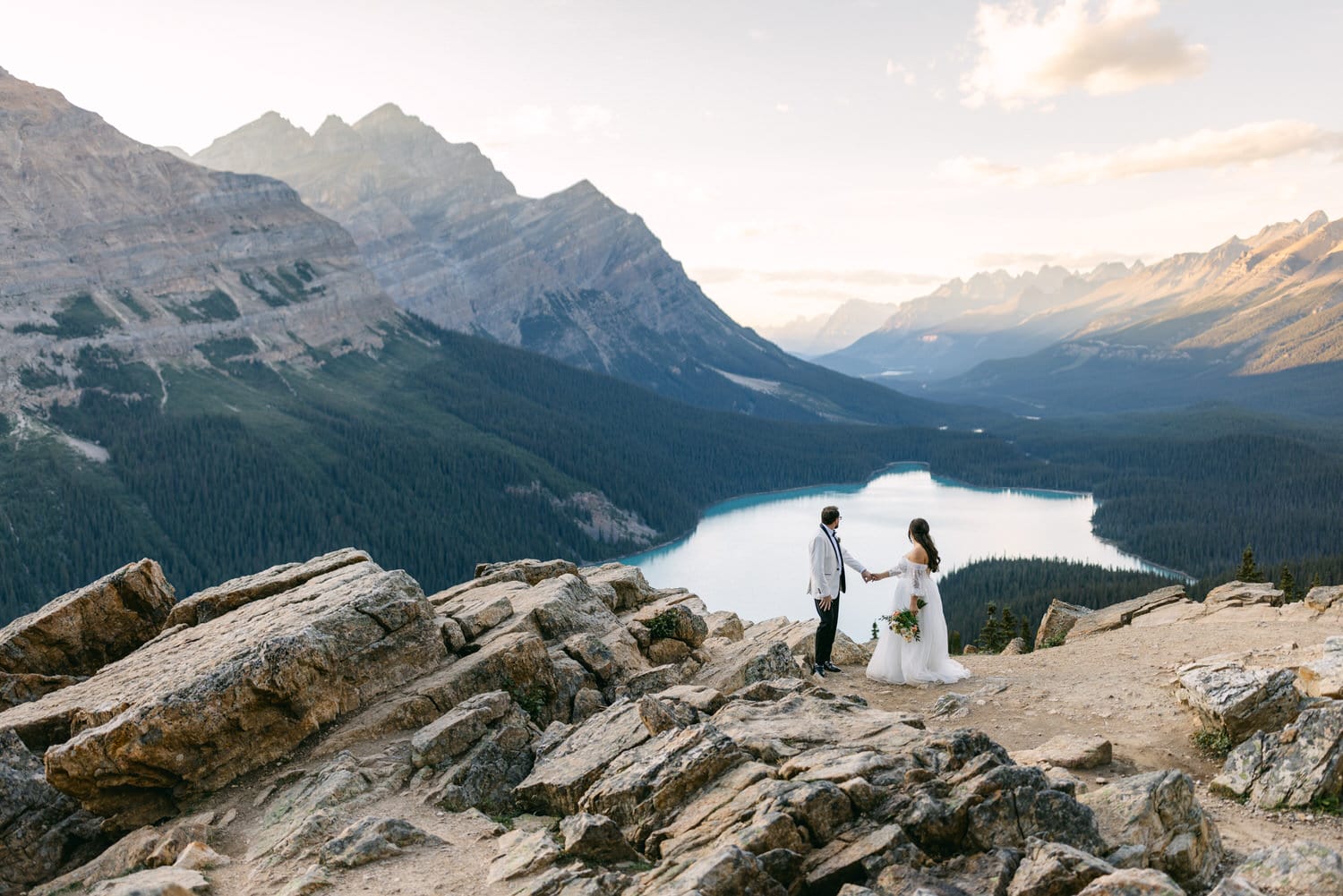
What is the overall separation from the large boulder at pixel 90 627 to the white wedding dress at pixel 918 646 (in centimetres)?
2127

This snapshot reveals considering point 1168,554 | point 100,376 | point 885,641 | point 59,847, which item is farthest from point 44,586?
point 1168,554

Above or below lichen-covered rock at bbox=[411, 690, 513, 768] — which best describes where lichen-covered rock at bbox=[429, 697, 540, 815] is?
below

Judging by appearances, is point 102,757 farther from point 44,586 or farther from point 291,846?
point 44,586

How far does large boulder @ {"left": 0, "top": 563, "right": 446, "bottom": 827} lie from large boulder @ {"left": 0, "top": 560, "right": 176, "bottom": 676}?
9.34ft

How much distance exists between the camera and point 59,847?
1784cm

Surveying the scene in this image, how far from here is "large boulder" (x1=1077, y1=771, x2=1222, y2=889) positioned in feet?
38.8

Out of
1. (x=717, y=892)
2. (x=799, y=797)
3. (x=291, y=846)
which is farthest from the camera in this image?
(x=291, y=846)

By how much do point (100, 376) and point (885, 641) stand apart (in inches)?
8581

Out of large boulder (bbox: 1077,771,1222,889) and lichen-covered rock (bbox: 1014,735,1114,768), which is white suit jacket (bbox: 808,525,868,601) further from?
large boulder (bbox: 1077,771,1222,889)

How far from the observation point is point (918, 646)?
22.0 m

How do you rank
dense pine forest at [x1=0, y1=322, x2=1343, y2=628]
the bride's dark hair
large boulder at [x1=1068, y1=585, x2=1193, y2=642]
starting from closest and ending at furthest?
1. the bride's dark hair
2. large boulder at [x1=1068, y1=585, x2=1193, y2=642]
3. dense pine forest at [x1=0, y1=322, x2=1343, y2=628]

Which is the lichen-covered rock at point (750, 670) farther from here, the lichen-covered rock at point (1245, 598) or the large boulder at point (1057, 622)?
the lichen-covered rock at point (1245, 598)

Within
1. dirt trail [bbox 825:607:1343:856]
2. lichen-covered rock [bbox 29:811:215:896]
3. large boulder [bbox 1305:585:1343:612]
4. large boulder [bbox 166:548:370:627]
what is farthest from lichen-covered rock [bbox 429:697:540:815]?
large boulder [bbox 1305:585:1343:612]

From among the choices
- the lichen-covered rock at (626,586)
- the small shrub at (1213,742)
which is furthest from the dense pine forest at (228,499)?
the small shrub at (1213,742)
